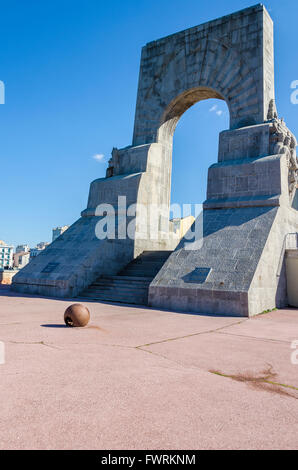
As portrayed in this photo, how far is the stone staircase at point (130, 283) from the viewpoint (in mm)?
10311

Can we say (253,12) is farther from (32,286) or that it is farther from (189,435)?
(189,435)

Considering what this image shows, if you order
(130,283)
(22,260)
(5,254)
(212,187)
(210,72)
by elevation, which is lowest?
(130,283)

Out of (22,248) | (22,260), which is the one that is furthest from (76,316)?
(22,248)

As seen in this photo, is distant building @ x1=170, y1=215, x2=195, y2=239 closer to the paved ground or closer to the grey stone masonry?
the grey stone masonry

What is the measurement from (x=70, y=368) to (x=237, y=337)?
3000 millimetres

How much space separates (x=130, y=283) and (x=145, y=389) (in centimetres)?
817

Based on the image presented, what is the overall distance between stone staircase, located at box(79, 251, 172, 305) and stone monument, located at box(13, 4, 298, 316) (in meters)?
0.37

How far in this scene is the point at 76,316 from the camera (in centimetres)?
582

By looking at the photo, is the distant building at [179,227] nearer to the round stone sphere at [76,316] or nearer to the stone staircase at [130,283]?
the stone staircase at [130,283]

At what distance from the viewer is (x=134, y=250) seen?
536 inches

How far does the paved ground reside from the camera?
88.4 inches

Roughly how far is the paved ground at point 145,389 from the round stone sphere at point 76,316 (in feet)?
0.50

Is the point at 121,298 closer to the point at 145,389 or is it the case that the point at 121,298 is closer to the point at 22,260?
the point at 145,389

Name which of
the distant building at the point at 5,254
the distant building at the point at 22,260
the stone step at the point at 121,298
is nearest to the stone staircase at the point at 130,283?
the stone step at the point at 121,298
